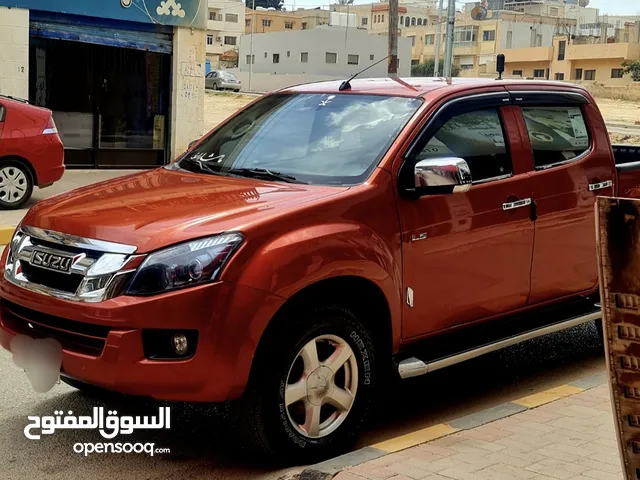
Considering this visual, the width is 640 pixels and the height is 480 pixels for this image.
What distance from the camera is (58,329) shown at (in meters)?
4.22

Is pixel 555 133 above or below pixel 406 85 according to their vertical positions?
below

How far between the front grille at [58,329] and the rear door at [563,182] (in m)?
2.73

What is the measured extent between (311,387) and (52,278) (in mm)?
1311

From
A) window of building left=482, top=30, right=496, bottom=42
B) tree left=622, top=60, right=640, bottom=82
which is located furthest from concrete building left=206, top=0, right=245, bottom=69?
tree left=622, top=60, right=640, bottom=82

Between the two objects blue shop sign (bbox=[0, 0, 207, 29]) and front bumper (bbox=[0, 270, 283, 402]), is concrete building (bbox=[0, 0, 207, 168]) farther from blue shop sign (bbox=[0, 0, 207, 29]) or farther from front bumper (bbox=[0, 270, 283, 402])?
front bumper (bbox=[0, 270, 283, 402])

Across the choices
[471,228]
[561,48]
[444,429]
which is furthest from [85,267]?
[561,48]

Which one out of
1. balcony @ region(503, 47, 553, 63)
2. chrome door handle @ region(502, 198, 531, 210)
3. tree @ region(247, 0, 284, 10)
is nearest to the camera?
chrome door handle @ region(502, 198, 531, 210)

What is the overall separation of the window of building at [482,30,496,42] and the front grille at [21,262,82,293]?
96.6 metres

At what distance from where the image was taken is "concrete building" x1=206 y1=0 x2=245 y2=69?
338 feet

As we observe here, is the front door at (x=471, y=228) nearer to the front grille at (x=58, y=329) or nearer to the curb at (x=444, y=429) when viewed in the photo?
the curb at (x=444, y=429)

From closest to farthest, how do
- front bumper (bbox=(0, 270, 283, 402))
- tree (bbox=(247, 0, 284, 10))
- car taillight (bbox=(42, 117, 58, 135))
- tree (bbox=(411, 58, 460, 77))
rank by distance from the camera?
front bumper (bbox=(0, 270, 283, 402)) → car taillight (bbox=(42, 117, 58, 135)) → tree (bbox=(411, 58, 460, 77)) → tree (bbox=(247, 0, 284, 10))

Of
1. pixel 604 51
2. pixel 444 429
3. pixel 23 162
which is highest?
pixel 604 51

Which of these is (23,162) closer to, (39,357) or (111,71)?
(111,71)

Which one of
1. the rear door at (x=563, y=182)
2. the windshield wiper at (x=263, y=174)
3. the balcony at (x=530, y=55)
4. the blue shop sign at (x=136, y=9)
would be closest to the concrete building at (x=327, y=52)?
the balcony at (x=530, y=55)
